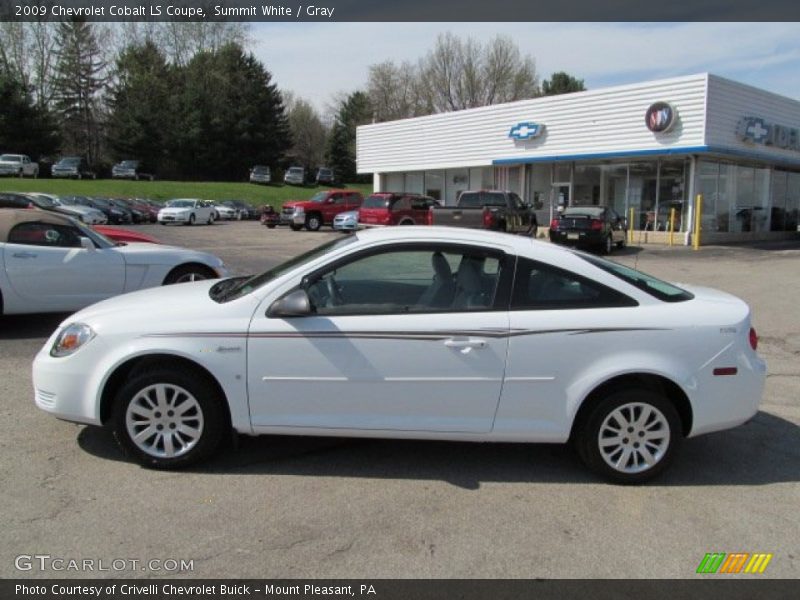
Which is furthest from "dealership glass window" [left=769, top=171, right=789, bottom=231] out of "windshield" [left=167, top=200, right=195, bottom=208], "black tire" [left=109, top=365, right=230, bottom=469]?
"black tire" [left=109, top=365, right=230, bottom=469]

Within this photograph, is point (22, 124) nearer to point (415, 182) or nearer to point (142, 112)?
point (142, 112)

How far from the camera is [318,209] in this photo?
31.3 metres

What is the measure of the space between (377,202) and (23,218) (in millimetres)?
18548

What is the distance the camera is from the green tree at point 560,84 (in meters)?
83.1

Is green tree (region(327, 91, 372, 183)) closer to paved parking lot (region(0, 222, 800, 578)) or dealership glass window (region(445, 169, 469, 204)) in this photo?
dealership glass window (region(445, 169, 469, 204))

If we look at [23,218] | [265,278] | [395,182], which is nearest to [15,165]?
[395,182]

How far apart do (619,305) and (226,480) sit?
269 centimetres

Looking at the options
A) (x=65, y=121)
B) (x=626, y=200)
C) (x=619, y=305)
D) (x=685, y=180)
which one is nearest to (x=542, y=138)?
(x=626, y=200)

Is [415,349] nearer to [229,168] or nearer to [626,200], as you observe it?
[626,200]

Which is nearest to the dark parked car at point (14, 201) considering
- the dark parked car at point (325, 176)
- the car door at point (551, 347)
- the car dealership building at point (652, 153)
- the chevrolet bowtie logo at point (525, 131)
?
the car dealership building at point (652, 153)

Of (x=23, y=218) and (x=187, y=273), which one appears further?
(x=187, y=273)

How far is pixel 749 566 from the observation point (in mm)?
3363

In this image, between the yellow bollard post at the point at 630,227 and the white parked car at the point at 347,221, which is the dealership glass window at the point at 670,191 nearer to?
the yellow bollard post at the point at 630,227

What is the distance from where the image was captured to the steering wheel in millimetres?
4375
